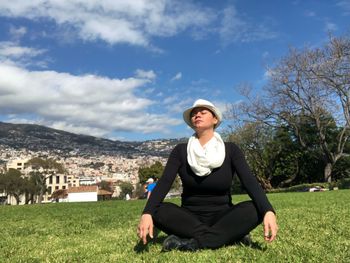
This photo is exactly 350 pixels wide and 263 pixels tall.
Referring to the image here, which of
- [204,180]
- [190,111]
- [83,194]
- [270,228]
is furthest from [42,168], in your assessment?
[270,228]

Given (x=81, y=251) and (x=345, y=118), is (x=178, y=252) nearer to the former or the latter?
(x=81, y=251)

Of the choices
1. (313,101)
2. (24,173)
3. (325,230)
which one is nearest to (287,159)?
(313,101)

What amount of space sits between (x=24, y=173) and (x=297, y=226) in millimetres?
70373

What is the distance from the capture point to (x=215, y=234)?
163 inches

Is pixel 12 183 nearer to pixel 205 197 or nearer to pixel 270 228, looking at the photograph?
pixel 205 197

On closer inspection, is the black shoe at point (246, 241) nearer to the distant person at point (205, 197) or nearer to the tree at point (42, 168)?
the distant person at point (205, 197)

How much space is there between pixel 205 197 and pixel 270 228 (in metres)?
0.90

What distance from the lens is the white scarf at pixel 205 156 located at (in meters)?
4.21

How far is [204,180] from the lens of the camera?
14.2ft

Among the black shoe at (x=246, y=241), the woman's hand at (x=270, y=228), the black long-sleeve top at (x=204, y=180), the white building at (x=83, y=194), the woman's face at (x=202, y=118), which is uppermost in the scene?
the woman's face at (x=202, y=118)

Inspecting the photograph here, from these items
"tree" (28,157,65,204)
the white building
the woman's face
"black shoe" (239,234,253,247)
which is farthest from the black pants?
the white building

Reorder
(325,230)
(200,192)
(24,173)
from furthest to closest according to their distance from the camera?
(24,173)
(325,230)
(200,192)

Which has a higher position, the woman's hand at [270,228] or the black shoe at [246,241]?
the woman's hand at [270,228]

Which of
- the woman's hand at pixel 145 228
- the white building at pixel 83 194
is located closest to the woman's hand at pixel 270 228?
the woman's hand at pixel 145 228
